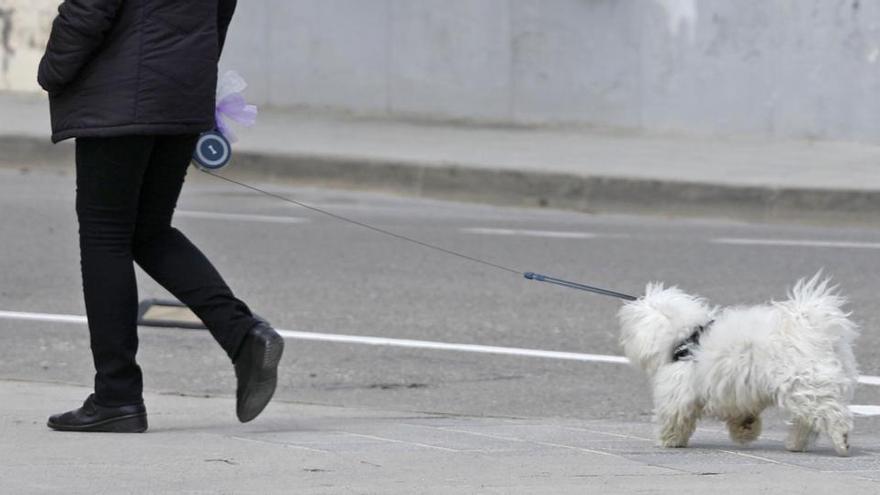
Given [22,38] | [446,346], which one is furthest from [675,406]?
[22,38]

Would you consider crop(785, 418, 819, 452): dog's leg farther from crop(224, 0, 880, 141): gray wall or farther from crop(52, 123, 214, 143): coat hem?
crop(224, 0, 880, 141): gray wall

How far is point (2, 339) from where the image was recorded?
24.6ft

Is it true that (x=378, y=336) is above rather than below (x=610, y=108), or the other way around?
below

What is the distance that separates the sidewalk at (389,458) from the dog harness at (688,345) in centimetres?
29

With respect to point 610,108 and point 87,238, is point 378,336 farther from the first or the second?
point 610,108

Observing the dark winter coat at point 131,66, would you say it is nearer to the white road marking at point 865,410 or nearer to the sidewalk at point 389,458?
the sidewalk at point 389,458

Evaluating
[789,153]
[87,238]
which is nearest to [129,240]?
[87,238]

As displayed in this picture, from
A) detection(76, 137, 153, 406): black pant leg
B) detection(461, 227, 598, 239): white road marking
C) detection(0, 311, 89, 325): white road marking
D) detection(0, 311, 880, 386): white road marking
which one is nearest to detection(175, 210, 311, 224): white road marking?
detection(461, 227, 598, 239): white road marking

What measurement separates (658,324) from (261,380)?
1238 mm

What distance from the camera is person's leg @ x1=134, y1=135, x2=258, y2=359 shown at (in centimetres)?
544

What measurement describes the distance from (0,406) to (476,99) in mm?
10344

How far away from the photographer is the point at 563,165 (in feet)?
43.3

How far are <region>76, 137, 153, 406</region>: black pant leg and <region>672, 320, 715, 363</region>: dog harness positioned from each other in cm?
167

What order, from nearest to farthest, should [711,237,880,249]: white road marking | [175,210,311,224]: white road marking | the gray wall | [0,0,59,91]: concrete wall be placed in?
[711,237,880,249]: white road marking
[175,210,311,224]: white road marking
the gray wall
[0,0,59,91]: concrete wall
